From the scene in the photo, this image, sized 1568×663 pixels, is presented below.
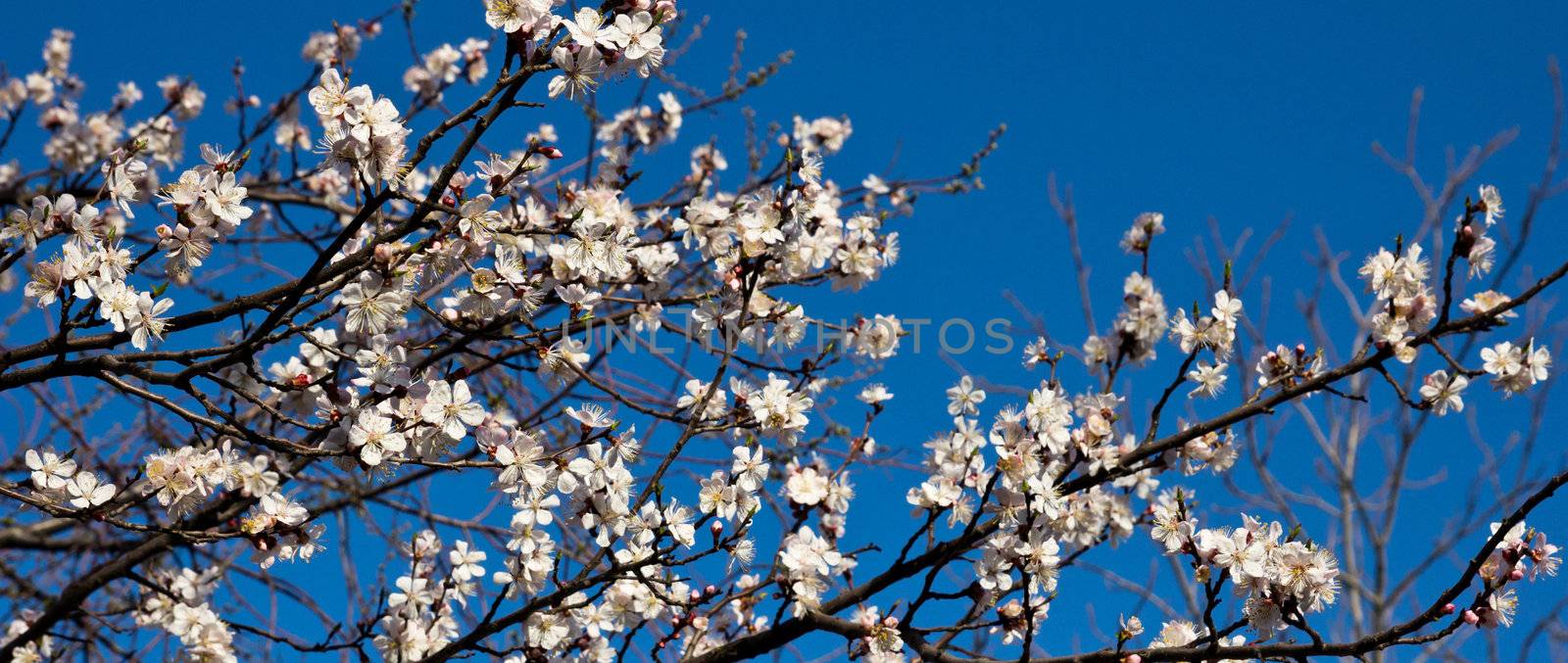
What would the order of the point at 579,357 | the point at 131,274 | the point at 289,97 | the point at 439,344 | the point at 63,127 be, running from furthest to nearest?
the point at 63,127 < the point at 289,97 < the point at 439,344 < the point at 579,357 < the point at 131,274

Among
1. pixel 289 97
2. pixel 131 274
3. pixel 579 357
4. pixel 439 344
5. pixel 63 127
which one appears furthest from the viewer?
pixel 63 127

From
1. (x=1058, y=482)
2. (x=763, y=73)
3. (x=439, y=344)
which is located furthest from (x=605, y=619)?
(x=763, y=73)

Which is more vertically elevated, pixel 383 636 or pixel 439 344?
pixel 439 344

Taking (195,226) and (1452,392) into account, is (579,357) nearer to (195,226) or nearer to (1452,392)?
(195,226)

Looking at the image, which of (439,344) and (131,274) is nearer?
(131,274)

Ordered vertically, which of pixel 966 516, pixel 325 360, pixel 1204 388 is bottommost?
pixel 966 516

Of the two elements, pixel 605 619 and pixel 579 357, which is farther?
pixel 605 619

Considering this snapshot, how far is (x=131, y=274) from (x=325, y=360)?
2.77 ft

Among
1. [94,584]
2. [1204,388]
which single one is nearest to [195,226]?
[94,584]

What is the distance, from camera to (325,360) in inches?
132

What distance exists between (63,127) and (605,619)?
4.77m

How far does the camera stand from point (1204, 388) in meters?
3.40

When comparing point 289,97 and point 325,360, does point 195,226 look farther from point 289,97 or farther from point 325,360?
point 289,97


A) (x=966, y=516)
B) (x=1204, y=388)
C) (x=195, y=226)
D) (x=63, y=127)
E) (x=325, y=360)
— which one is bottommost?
(x=966, y=516)
